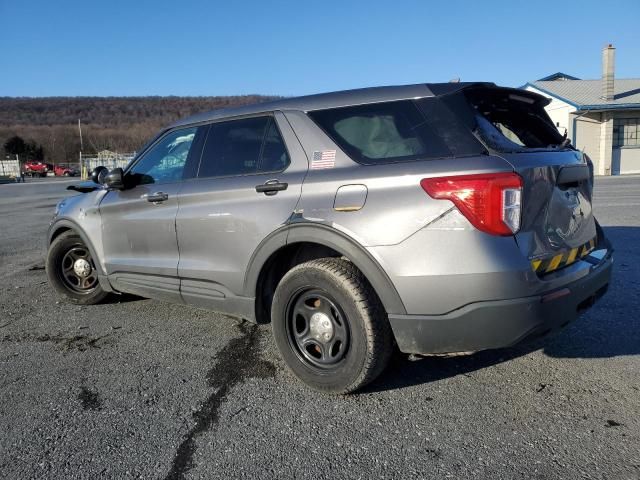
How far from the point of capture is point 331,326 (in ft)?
9.95

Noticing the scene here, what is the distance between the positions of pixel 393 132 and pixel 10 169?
66910mm

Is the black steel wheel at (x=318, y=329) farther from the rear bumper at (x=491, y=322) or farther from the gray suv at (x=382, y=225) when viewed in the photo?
the rear bumper at (x=491, y=322)

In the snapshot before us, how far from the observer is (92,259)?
4.84 meters

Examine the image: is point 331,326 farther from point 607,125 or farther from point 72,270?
point 607,125

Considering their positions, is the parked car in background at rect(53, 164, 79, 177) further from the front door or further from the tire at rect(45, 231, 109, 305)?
the front door

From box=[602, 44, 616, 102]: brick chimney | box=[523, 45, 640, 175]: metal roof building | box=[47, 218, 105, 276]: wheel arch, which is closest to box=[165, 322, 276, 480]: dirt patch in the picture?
box=[47, 218, 105, 276]: wheel arch

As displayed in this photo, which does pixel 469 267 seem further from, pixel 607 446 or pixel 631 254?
pixel 631 254

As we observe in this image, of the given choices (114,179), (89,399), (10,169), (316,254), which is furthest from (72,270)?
(10,169)

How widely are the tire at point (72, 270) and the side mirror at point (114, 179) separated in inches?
40.9

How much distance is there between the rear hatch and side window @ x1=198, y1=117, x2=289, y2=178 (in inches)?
48.0

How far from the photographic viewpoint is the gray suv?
2545 mm

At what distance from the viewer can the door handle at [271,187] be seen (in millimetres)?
3173

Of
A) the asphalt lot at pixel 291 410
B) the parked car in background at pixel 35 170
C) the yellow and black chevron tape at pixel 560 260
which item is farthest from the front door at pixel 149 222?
the parked car in background at pixel 35 170

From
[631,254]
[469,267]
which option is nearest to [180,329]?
[469,267]
